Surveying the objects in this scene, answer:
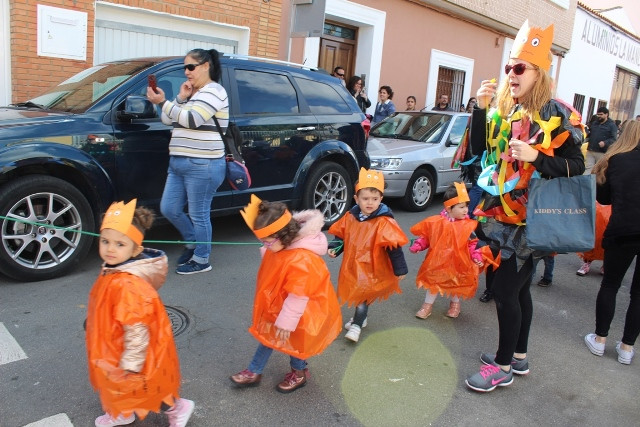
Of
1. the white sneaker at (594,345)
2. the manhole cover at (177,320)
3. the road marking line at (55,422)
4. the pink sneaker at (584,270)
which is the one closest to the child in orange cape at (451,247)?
the white sneaker at (594,345)

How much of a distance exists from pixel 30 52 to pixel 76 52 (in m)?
0.60

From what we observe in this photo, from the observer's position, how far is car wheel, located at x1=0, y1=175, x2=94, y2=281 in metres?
4.20

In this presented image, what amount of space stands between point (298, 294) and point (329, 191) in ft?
12.7

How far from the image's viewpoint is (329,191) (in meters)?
6.54

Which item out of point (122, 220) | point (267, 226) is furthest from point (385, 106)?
point (122, 220)

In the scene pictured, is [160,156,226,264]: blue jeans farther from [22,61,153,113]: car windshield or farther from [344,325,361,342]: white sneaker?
[344,325,361,342]: white sneaker

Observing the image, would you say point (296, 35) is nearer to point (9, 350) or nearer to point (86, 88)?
point (86, 88)

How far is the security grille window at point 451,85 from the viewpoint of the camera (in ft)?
50.6

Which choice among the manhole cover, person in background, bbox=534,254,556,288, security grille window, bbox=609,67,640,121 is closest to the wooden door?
person in background, bbox=534,254,556,288

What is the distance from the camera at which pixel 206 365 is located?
3.33m

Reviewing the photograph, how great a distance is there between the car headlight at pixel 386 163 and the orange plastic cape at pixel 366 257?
4215mm

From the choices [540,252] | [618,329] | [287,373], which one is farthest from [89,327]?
[618,329]

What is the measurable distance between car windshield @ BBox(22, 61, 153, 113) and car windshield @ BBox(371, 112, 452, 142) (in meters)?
4.81

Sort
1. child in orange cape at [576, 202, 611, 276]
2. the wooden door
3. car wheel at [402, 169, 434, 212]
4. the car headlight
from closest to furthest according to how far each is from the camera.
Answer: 1. child in orange cape at [576, 202, 611, 276]
2. the car headlight
3. car wheel at [402, 169, 434, 212]
4. the wooden door
